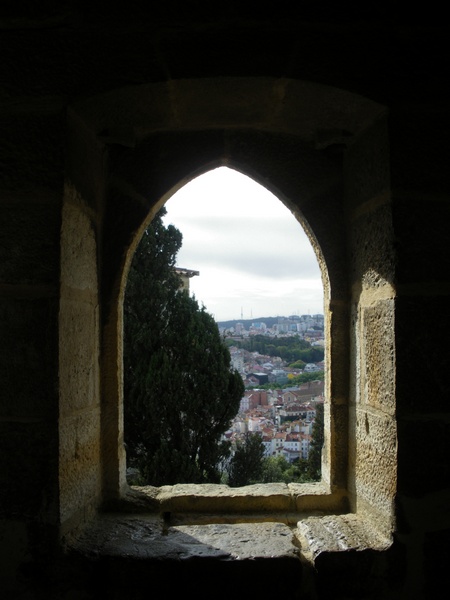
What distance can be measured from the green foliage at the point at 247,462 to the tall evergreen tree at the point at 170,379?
43cm

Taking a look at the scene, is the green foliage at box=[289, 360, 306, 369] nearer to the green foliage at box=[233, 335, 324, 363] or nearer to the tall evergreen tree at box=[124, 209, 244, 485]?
the green foliage at box=[233, 335, 324, 363]

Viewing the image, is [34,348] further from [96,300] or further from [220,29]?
[220,29]

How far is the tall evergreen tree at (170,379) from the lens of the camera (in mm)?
6438

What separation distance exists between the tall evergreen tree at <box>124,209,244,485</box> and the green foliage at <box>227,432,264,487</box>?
432 mm

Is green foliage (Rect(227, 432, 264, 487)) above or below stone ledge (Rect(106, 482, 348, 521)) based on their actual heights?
below

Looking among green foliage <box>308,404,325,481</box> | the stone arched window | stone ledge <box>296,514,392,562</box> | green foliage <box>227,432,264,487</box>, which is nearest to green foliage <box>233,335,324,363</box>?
green foliage <box>308,404,325,481</box>

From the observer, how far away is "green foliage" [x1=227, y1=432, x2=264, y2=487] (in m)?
7.15

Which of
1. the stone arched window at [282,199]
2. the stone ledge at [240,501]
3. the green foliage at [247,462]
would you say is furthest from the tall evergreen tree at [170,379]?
the stone arched window at [282,199]

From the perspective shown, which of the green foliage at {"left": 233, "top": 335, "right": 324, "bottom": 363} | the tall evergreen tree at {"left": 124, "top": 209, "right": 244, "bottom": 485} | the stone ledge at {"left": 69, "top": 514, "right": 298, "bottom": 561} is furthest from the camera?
the tall evergreen tree at {"left": 124, "top": 209, "right": 244, "bottom": 485}

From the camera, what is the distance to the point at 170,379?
6672 millimetres

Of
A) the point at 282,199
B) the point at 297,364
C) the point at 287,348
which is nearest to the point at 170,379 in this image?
the point at 287,348

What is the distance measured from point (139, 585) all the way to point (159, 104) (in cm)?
124

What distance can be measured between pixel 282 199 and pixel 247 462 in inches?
244

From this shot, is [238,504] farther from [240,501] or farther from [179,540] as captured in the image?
[179,540]
